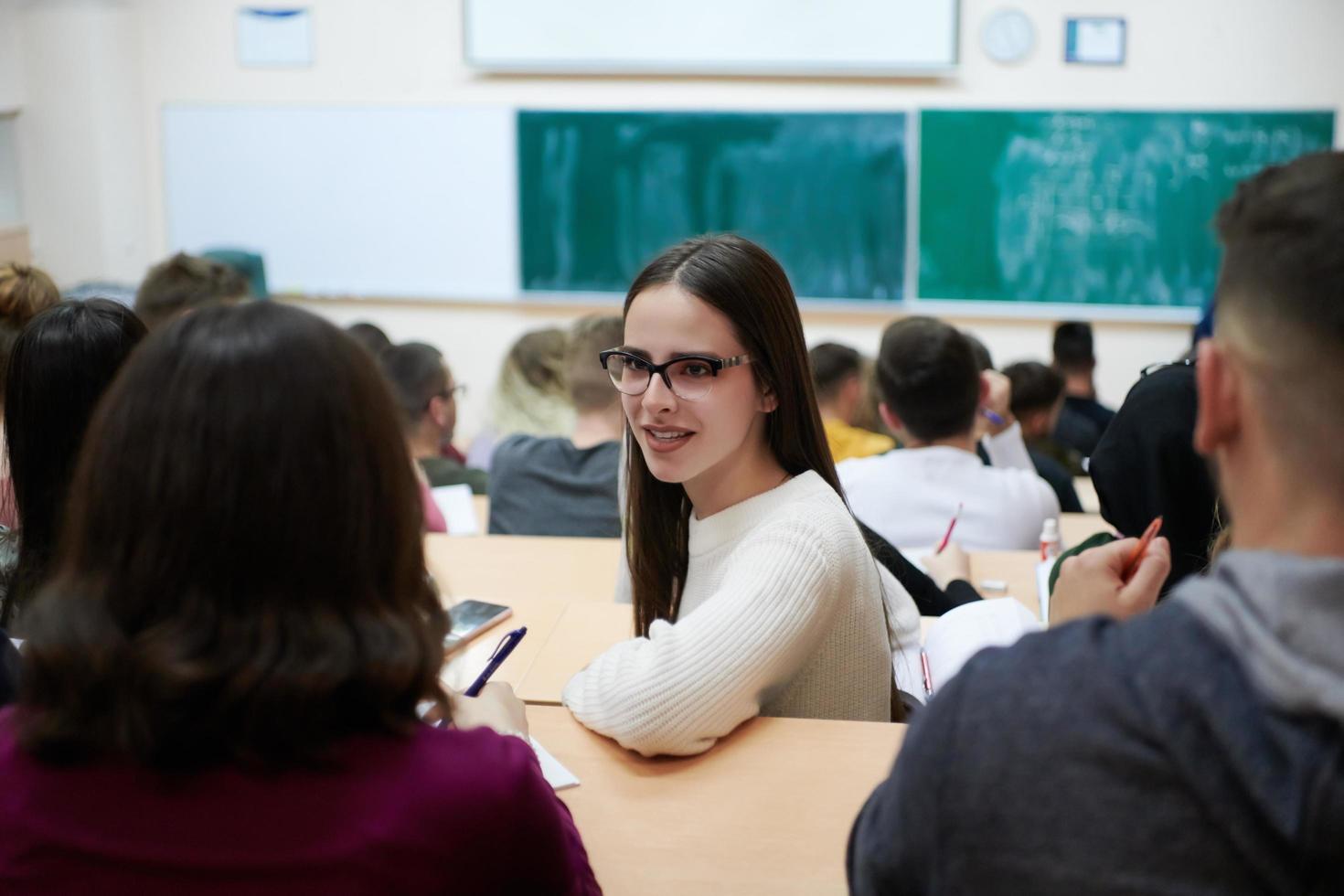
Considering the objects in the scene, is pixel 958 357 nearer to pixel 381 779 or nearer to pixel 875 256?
pixel 381 779

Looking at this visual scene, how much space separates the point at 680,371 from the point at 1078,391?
3548mm

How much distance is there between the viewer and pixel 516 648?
2.06 meters

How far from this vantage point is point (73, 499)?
0.96m

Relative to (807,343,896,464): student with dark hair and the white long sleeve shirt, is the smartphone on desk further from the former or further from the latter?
(807,343,896,464): student with dark hair

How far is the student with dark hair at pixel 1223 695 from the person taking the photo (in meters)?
0.75

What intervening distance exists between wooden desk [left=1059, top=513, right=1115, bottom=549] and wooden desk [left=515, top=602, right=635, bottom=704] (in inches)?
55.5

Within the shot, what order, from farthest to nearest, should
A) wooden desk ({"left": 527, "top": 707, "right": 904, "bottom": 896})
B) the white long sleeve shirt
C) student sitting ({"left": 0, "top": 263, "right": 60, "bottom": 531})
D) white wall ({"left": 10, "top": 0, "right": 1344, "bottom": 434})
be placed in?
white wall ({"left": 10, "top": 0, "right": 1344, "bottom": 434}), the white long sleeve shirt, student sitting ({"left": 0, "top": 263, "right": 60, "bottom": 531}), wooden desk ({"left": 527, "top": 707, "right": 904, "bottom": 896})

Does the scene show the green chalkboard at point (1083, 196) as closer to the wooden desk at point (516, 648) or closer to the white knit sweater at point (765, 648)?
the wooden desk at point (516, 648)

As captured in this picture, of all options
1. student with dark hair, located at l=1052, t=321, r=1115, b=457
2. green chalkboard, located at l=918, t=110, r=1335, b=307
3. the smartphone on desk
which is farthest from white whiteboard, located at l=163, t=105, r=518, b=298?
the smartphone on desk

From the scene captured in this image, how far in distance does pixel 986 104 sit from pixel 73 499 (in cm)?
532

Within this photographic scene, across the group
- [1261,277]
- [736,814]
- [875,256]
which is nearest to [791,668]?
[736,814]

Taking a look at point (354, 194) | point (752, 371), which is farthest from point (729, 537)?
point (354, 194)

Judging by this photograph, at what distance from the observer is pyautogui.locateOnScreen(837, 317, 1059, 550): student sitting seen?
3.02m

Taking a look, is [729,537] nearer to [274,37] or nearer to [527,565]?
[527,565]
